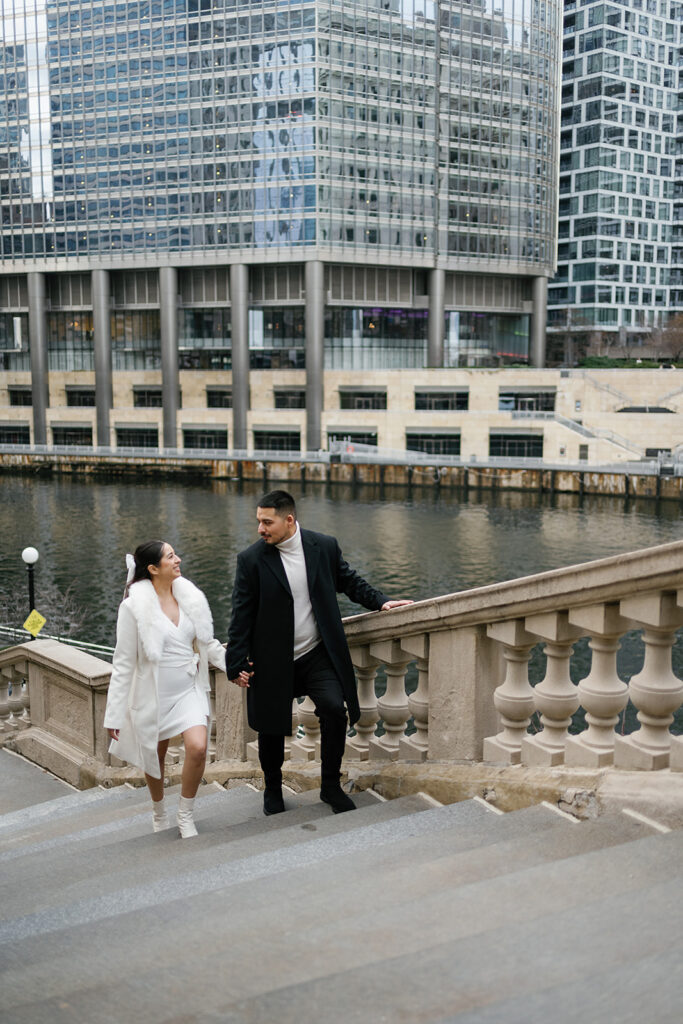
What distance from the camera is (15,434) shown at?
88.7 m

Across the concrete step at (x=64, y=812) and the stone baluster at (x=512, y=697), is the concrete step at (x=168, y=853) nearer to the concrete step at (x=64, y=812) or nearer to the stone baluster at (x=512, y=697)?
the stone baluster at (x=512, y=697)

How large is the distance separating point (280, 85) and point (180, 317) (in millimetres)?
21022

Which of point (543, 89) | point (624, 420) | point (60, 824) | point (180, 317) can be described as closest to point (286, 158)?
point (180, 317)

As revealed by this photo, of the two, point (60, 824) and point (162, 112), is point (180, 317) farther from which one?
point (60, 824)

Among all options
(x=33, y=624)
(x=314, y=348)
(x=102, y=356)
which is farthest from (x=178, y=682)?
(x=102, y=356)

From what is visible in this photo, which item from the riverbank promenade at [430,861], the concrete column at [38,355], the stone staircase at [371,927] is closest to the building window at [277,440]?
the concrete column at [38,355]

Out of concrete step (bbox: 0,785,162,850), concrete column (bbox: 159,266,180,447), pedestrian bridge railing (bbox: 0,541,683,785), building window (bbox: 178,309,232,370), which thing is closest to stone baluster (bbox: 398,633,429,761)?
pedestrian bridge railing (bbox: 0,541,683,785)

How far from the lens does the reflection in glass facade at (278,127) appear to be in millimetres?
76500

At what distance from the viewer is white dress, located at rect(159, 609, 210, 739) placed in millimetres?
5621

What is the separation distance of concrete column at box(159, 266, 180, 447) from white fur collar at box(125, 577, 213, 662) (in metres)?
76.5

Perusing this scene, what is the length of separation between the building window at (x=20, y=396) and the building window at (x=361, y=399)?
3081cm

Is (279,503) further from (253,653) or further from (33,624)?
(33,624)

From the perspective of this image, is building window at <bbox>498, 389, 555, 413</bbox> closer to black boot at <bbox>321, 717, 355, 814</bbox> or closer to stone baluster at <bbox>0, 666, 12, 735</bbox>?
stone baluster at <bbox>0, 666, 12, 735</bbox>

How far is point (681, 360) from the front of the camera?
335ft
